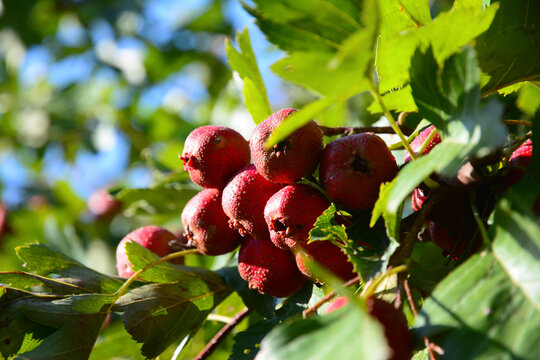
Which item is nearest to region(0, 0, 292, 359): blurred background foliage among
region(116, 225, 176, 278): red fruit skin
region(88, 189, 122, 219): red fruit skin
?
region(88, 189, 122, 219): red fruit skin

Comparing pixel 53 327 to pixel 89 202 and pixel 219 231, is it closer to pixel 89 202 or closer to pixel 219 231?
pixel 219 231

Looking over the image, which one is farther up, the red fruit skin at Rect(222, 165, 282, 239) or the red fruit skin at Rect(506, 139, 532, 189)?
the red fruit skin at Rect(222, 165, 282, 239)

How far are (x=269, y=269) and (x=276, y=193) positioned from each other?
0.63 feet

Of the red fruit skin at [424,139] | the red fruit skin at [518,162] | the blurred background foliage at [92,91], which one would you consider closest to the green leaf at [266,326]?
the red fruit skin at [424,139]

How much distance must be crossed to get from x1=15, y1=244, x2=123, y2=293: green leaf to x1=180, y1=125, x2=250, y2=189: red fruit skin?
35 centimetres

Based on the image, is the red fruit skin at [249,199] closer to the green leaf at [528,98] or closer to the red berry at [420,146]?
the red berry at [420,146]

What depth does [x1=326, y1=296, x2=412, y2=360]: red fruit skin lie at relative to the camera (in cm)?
82

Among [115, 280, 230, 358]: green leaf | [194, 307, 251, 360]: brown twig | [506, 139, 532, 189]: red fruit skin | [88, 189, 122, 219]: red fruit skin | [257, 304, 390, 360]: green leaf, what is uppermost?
[257, 304, 390, 360]: green leaf

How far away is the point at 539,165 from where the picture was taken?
2.92 feet

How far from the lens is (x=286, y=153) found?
108 cm

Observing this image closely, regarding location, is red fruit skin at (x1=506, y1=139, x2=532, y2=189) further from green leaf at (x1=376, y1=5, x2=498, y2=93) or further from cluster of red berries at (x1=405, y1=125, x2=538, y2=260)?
green leaf at (x1=376, y1=5, x2=498, y2=93)

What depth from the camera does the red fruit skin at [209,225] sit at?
4.29 feet

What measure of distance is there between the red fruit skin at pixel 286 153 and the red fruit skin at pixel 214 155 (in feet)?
0.56

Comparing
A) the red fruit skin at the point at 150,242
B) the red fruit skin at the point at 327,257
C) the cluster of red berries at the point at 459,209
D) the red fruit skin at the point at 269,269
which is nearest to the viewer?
the cluster of red berries at the point at 459,209
